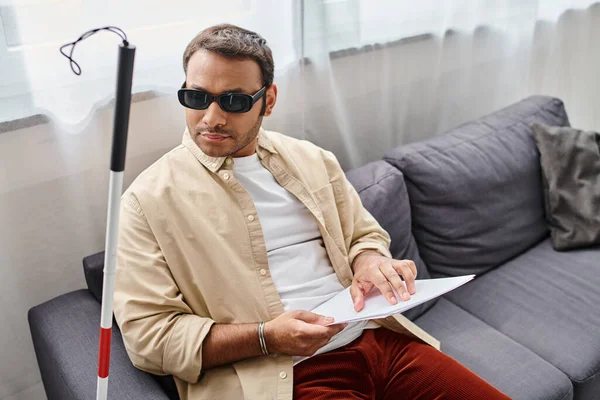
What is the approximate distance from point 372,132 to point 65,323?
133cm

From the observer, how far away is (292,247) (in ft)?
5.13

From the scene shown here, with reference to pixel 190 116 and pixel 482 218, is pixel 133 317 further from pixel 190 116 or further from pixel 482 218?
pixel 482 218

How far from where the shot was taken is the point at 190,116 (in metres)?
1.42

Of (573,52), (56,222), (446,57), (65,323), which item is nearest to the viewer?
(65,323)

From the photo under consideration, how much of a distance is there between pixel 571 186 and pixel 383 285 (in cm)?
109

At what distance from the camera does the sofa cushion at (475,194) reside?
2.06m

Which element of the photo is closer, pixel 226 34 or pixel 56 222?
pixel 226 34

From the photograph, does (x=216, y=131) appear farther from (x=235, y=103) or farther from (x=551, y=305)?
(x=551, y=305)

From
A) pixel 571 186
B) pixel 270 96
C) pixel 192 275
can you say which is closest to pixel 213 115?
pixel 270 96

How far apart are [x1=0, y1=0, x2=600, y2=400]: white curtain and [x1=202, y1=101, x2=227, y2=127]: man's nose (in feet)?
1.27

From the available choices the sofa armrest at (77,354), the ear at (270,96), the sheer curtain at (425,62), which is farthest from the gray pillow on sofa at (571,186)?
the sofa armrest at (77,354)

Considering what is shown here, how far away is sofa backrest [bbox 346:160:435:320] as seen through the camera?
192cm

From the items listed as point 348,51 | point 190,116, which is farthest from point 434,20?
point 190,116

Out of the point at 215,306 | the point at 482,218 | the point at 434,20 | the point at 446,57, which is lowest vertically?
the point at 482,218
